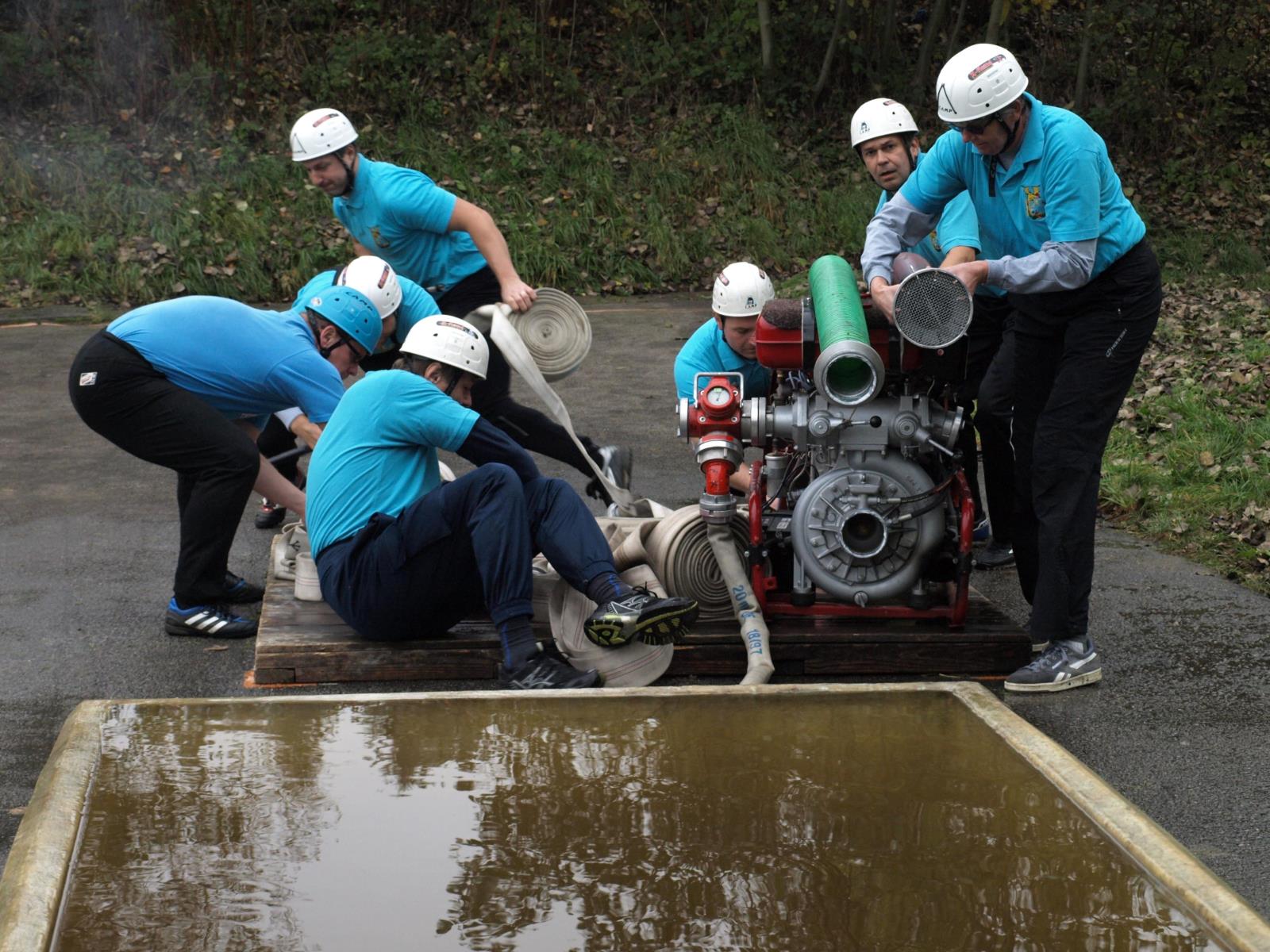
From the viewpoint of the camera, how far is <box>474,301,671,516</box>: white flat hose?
5.75m

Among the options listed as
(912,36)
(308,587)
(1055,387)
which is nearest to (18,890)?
(308,587)

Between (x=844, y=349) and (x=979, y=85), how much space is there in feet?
2.91

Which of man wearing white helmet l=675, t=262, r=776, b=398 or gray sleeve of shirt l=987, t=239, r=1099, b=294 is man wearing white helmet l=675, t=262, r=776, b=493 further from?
gray sleeve of shirt l=987, t=239, r=1099, b=294

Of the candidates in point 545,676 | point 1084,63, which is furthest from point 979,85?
point 1084,63

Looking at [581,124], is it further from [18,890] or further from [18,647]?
[18,890]

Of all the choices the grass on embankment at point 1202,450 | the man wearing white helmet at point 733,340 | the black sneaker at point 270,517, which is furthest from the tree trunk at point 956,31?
the man wearing white helmet at point 733,340

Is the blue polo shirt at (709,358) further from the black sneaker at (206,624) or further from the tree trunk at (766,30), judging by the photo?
the tree trunk at (766,30)

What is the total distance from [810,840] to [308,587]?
2.67m

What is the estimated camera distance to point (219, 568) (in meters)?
5.25

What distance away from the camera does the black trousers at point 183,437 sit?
515cm

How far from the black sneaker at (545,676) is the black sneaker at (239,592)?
5.15 feet

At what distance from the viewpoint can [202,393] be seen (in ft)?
17.4

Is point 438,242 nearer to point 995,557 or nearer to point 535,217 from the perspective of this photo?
point 995,557

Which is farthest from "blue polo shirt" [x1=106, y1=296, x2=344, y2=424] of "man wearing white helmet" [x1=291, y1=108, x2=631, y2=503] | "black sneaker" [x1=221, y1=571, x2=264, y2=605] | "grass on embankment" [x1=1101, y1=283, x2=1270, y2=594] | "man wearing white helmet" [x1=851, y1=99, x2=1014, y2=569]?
"grass on embankment" [x1=1101, y1=283, x2=1270, y2=594]
